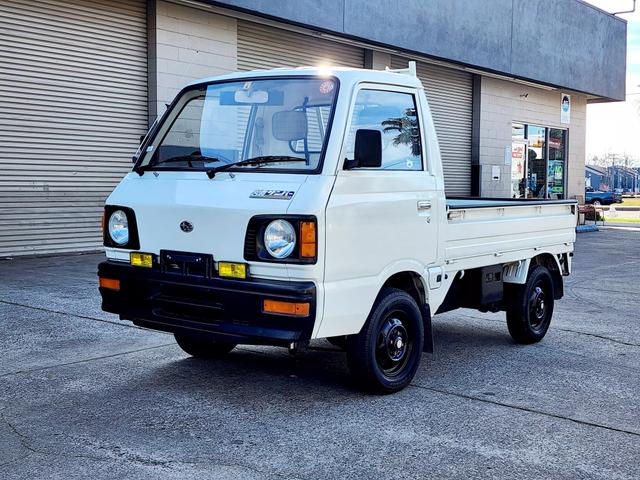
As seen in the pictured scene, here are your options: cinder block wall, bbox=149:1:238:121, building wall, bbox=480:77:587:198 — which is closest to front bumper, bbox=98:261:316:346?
cinder block wall, bbox=149:1:238:121

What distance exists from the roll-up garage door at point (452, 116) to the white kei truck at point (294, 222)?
1552cm

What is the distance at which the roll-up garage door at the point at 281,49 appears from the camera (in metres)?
16.1

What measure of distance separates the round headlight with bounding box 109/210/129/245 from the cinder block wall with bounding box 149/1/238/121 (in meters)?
8.78

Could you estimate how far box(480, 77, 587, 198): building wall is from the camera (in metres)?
23.4

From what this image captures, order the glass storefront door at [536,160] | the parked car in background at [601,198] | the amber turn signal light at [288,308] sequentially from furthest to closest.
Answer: the parked car in background at [601,198] < the glass storefront door at [536,160] < the amber turn signal light at [288,308]

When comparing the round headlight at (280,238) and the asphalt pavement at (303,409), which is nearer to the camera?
the asphalt pavement at (303,409)

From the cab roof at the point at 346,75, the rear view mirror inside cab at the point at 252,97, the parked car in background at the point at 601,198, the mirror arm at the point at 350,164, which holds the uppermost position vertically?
the cab roof at the point at 346,75

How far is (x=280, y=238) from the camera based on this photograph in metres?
4.98

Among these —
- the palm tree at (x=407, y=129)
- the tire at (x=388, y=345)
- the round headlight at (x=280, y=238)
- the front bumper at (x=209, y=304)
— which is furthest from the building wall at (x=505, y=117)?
the round headlight at (x=280, y=238)

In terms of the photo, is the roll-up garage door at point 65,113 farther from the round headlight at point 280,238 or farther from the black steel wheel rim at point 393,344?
the round headlight at point 280,238

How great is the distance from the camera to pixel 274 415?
5.20 meters

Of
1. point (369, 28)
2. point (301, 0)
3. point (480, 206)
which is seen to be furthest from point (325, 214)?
point (369, 28)

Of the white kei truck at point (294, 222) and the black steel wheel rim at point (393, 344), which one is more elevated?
the white kei truck at point (294, 222)

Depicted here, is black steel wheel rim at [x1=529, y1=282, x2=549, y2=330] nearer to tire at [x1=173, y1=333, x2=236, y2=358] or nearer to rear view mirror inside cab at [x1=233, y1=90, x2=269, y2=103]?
tire at [x1=173, y1=333, x2=236, y2=358]
